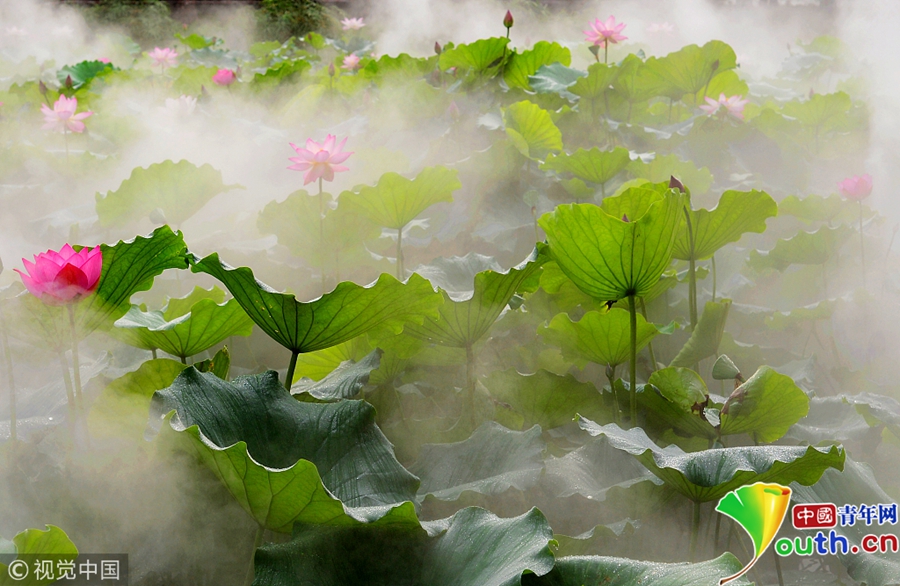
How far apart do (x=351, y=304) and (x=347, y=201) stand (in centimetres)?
42

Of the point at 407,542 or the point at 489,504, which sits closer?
the point at 407,542

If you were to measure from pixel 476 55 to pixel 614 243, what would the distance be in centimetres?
123

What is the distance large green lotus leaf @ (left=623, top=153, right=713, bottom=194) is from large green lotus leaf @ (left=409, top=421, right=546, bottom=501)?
2.52ft

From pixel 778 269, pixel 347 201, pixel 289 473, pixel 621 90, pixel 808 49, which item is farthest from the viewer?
pixel 808 49

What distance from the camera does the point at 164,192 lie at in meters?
1.22

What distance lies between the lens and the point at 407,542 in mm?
606

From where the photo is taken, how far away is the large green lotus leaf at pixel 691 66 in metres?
1.71

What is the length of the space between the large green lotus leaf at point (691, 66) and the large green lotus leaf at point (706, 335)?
3.02 ft

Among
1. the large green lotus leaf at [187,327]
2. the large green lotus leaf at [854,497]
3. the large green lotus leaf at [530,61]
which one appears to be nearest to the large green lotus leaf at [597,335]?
the large green lotus leaf at [854,497]

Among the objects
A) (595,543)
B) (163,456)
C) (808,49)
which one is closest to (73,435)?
(163,456)

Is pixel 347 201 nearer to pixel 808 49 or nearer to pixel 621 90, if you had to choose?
pixel 621 90

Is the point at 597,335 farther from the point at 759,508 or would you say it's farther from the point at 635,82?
the point at 635,82

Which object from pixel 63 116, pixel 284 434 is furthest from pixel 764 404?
pixel 63 116

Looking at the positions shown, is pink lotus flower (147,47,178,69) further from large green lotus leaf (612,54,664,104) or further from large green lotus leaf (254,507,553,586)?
large green lotus leaf (254,507,553,586)
